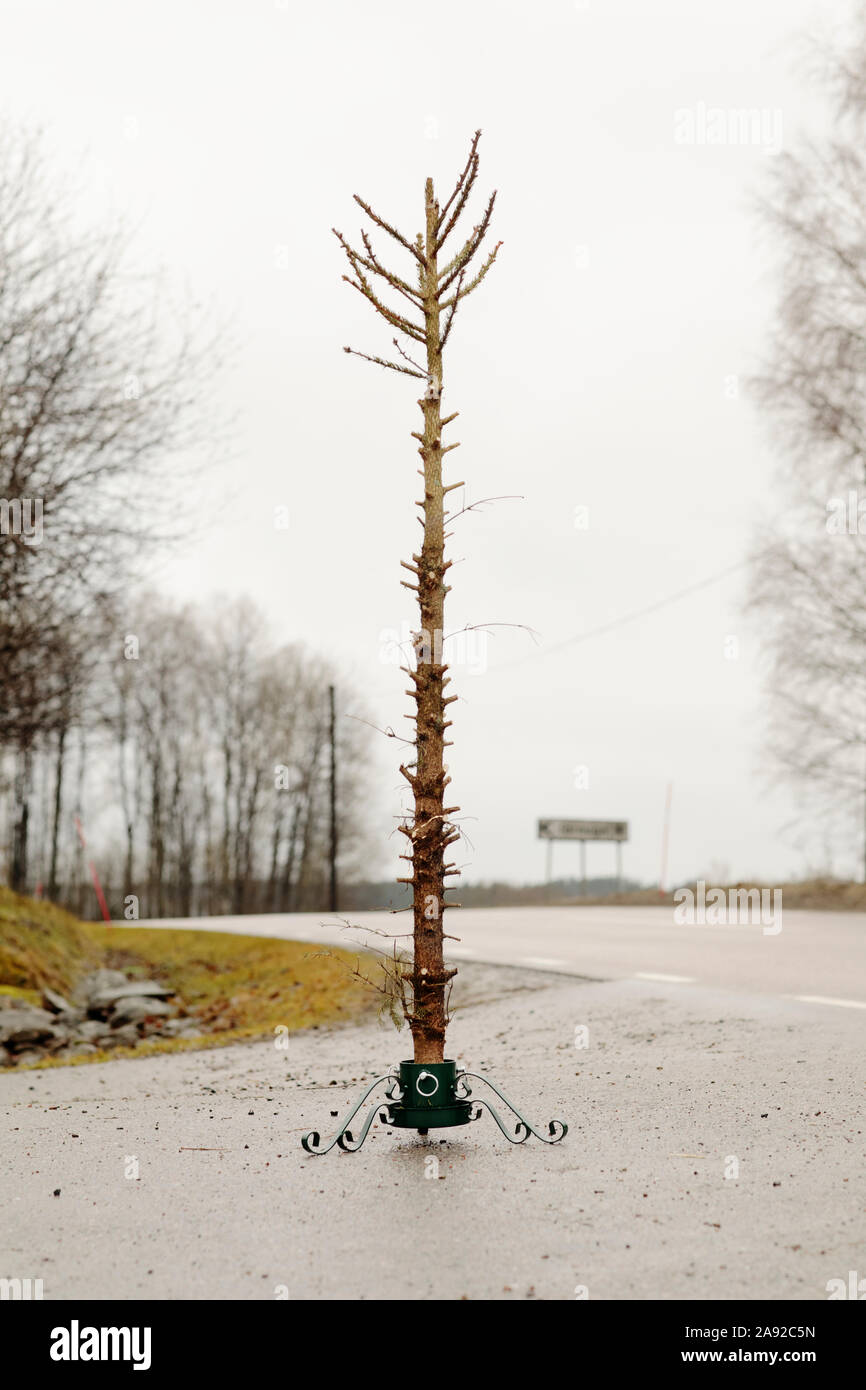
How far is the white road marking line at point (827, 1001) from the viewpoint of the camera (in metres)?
8.68

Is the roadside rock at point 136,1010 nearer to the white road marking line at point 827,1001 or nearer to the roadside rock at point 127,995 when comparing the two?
the roadside rock at point 127,995

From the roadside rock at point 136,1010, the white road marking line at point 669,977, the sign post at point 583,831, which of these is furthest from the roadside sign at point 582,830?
the white road marking line at point 669,977

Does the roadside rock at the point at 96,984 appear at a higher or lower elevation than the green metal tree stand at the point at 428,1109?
lower

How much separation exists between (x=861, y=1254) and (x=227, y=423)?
1401 cm

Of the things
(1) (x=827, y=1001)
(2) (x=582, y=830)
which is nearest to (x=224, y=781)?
(2) (x=582, y=830)

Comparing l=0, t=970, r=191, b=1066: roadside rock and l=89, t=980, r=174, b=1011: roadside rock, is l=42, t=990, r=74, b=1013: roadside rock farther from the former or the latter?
l=89, t=980, r=174, b=1011: roadside rock

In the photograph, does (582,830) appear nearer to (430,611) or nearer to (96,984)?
(96,984)

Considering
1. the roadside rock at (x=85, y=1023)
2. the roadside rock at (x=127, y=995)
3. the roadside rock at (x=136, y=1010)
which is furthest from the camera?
the roadside rock at (x=127, y=995)

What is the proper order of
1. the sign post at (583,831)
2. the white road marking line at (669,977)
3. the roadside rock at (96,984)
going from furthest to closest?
the sign post at (583,831) → the roadside rock at (96,984) → the white road marking line at (669,977)

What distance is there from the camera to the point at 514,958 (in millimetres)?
13547

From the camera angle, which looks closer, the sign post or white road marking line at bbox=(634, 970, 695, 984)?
white road marking line at bbox=(634, 970, 695, 984)

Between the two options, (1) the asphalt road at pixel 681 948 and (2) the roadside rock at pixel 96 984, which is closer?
(1) the asphalt road at pixel 681 948

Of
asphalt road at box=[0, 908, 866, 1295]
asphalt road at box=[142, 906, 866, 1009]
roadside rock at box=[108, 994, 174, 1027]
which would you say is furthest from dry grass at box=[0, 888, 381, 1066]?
asphalt road at box=[0, 908, 866, 1295]

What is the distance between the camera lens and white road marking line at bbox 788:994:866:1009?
28.5 feet
